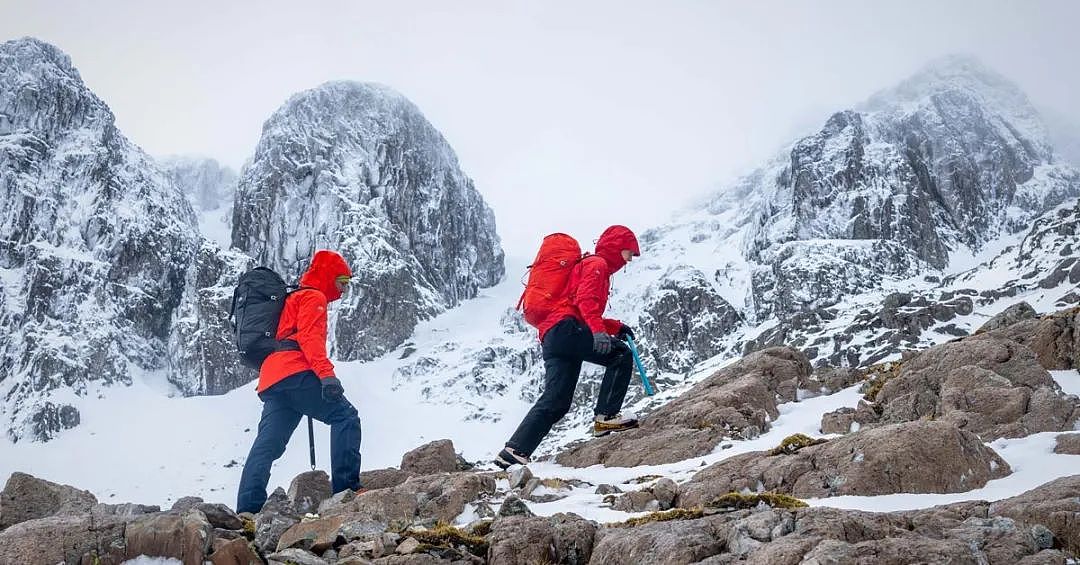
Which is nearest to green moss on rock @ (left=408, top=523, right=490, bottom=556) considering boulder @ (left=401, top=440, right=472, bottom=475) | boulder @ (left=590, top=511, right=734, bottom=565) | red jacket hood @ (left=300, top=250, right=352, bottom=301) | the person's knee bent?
boulder @ (left=590, top=511, right=734, bottom=565)

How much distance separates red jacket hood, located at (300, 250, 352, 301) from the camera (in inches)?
399

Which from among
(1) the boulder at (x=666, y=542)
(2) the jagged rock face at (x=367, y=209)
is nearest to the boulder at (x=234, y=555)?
(1) the boulder at (x=666, y=542)

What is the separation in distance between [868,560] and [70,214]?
6609 inches

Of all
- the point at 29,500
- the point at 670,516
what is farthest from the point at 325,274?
the point at 670,516

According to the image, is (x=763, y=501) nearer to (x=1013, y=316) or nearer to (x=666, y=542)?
(x=666, y=542)

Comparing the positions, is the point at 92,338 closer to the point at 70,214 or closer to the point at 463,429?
the point at 70,214

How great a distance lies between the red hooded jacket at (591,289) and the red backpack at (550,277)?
0.32 feet

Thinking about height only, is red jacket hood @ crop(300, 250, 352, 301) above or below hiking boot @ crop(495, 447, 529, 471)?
above

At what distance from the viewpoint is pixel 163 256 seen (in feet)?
486

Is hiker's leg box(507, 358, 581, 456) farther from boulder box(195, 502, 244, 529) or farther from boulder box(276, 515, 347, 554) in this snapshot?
boulder box(195, 502, 244, 529)

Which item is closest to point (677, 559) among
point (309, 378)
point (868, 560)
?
point (868, 560)

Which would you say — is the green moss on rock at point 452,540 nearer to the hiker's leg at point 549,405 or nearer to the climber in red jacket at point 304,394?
the climber in red jacket at point 304,394

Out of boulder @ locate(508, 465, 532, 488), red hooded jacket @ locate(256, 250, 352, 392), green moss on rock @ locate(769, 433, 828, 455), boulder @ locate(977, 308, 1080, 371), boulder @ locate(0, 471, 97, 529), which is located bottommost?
boulder @ locate(508, 465, 532, 488)

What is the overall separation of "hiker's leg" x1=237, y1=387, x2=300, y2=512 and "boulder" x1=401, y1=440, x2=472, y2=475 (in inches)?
96.8
